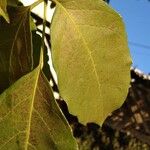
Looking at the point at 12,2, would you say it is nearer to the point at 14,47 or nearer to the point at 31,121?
the point at 14,47

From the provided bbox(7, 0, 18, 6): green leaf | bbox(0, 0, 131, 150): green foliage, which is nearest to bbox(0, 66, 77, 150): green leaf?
bbox(0, 0, 131, 150): green foliage

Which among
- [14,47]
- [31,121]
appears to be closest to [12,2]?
[14,47]

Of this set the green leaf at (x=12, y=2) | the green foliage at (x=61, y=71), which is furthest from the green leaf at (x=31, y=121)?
the green leaf at (x=12, y=2)

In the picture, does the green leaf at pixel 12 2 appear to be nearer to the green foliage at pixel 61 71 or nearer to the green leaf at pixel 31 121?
the green foliage at pixel 61 71

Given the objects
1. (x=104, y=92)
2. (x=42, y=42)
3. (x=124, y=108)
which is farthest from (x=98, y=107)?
(x=124, y=108)

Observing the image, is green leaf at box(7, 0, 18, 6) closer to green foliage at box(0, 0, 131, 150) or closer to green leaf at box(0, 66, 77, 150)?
green foliage at box(0, 0, 131, 150)

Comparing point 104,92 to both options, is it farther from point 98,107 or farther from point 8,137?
point 8,137
